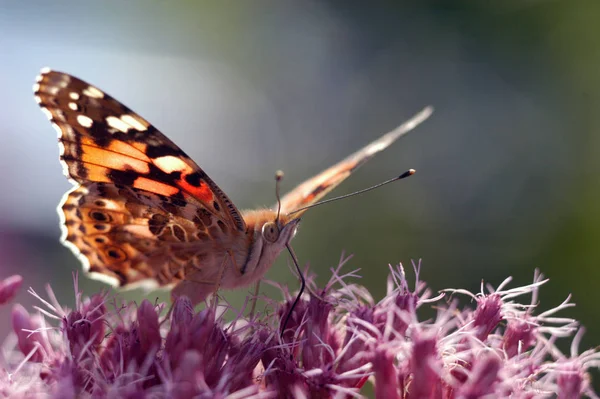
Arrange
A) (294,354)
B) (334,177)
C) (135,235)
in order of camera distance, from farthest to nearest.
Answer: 1. (334,177)
2. (135,235)
3. (294,354)

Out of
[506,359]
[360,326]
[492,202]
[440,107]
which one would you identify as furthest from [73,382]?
[440,107]

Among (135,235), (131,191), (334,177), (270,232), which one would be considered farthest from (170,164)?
(334,177)

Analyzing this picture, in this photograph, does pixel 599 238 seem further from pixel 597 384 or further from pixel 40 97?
pixel 40 97

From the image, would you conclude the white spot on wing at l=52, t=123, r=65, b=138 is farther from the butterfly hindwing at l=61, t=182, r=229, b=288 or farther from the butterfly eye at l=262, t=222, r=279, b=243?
the butterfly eye at l=262, t=222, r=279, b=243

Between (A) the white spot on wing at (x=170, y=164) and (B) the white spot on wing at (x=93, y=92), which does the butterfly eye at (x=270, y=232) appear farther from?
(B) the white spot on wing at (x=93, y=92)

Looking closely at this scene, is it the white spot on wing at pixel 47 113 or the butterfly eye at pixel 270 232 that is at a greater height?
the white spot on wing at pixel 47 113

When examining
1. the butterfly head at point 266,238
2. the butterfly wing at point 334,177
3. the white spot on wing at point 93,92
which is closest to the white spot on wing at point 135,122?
the white spot on wing at point 93,92

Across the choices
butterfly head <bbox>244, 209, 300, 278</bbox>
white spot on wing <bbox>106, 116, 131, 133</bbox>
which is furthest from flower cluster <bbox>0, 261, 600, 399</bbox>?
white spot on wing <bbox>106, 116, 131, 133</bbox>

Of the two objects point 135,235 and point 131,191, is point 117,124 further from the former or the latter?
point 135,235
